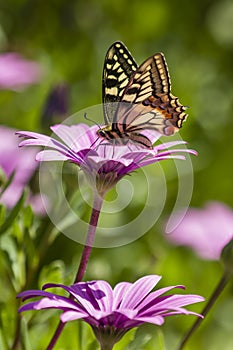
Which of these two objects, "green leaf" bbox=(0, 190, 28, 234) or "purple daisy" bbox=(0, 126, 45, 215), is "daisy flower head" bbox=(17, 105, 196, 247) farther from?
"purple daisy" bbox=(0, 126, 45, 215)

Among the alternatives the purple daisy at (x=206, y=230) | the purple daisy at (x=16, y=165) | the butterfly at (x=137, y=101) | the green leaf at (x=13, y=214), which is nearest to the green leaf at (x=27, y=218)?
the green leaf at (x=13, y=214)

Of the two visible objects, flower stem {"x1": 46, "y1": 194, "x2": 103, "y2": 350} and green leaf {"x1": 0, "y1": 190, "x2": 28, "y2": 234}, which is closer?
flower stem {"x1": 46, "y1": 194, "x2": 103, "y2": 350}

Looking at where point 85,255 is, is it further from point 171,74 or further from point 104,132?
point 171,74

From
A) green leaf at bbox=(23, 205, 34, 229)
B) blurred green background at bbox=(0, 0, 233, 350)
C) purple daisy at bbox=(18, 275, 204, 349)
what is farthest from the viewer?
blurred green background at bbox=(0, 0, 233, 350)

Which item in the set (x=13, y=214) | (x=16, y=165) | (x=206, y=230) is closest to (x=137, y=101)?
(x=13, y=214)

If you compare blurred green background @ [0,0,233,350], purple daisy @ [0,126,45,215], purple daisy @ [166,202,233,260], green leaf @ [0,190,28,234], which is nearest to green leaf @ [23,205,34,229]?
green leaf @ [0,190,28,234]

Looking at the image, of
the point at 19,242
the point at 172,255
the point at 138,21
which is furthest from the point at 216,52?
the point at 19,242

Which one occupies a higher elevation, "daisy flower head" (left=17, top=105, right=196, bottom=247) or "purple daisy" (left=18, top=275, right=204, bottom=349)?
"daisy flower head" (left=17, top=105, right=196, bottom=247)
